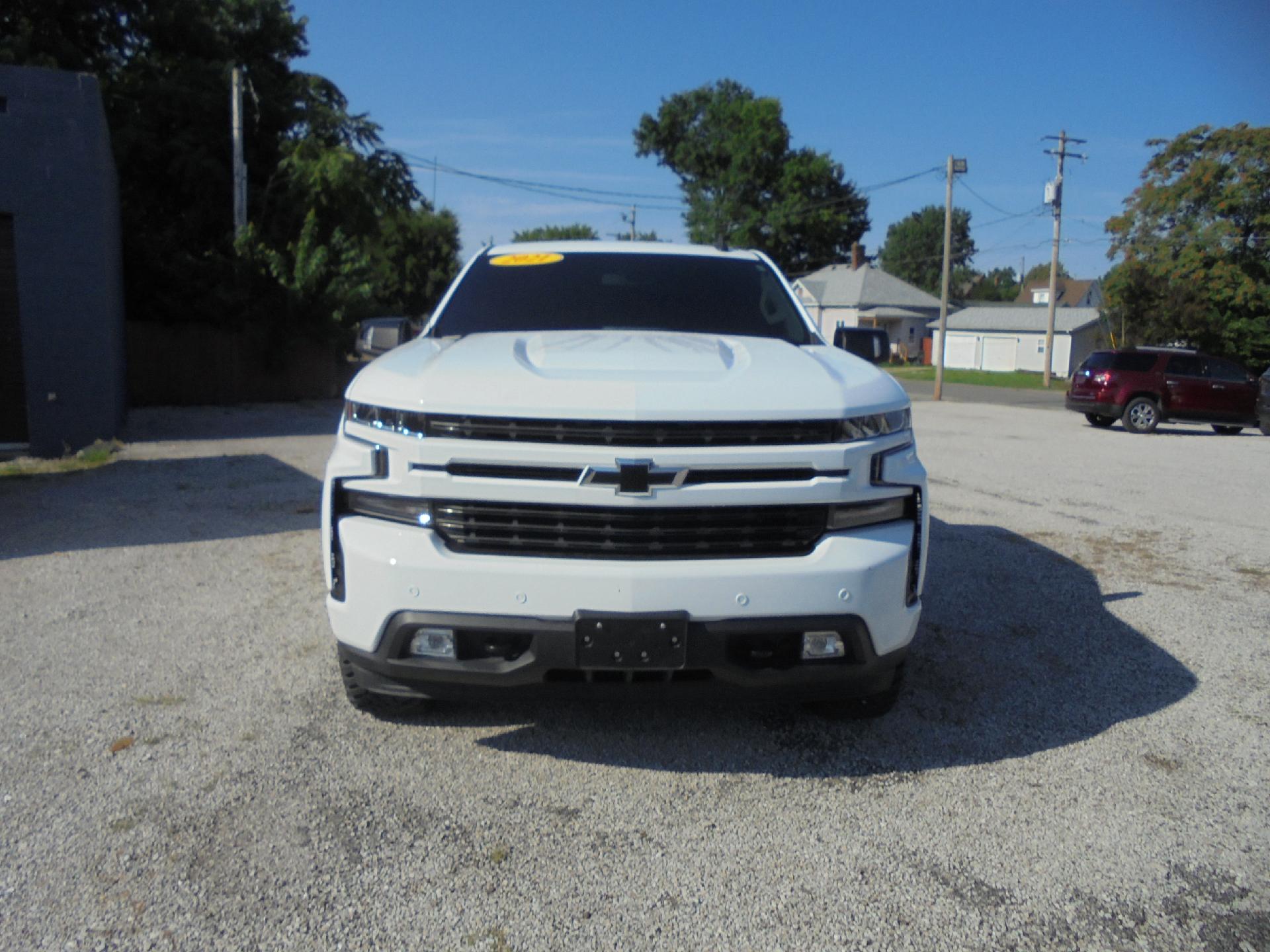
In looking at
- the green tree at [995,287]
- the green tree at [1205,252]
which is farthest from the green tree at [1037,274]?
the green tree at [1205,252]

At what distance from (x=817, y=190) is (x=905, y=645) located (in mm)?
68973

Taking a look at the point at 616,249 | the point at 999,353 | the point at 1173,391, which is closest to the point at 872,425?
the point at 616,249

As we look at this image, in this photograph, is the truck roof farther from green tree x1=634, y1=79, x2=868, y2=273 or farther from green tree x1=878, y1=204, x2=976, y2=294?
green tree x1=878, y1=204, x2=976, y2=294

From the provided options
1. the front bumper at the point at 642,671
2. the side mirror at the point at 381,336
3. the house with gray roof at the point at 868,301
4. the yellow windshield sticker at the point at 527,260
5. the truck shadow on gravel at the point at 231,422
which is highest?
the house with gray roof at the point at 868,301

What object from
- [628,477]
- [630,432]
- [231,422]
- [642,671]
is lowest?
[231,422]

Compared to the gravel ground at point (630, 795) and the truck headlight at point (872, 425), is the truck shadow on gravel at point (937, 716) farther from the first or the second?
the truck headlight at point (872, 425)

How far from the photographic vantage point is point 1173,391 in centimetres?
1883

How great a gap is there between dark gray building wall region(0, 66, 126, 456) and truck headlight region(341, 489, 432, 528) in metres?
11.1

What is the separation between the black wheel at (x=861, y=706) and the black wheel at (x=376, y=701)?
5.00 feet

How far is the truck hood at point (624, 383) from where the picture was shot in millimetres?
3119

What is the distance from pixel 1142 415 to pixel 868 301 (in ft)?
156

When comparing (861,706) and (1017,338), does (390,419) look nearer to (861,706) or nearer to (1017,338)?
(861,706)

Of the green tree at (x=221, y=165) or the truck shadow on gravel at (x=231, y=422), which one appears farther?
the green tree at (x=221, y=165)

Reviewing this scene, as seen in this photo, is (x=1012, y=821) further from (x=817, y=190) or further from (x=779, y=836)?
(x=817, y=190)
